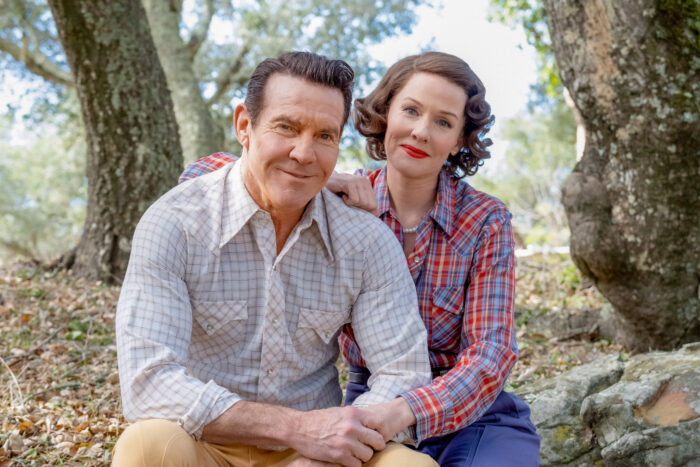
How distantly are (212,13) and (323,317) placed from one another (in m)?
13.8

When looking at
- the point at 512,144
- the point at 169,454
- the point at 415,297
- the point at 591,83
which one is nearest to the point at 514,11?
the point at 591,83

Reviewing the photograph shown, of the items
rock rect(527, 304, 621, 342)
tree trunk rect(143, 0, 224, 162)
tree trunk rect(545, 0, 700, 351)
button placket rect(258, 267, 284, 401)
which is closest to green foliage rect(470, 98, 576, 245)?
tree trunk rect(143, 0, 224, 162)

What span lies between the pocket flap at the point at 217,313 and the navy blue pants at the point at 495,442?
93cm

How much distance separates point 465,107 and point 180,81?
28.5 feet

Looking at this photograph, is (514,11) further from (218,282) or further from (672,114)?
(218,282)

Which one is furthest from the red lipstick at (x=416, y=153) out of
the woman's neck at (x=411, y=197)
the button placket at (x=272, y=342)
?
the button placket at (x=272, y=342)

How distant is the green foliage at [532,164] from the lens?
25781 millimetres

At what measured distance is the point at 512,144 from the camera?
36.6m

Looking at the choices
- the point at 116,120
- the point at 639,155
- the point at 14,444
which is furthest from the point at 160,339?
the point at 116,120

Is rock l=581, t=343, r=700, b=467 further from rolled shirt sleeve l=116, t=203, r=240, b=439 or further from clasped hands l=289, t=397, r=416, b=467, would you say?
rolled shirt sleeve l=116, t=203, r=240, b=439

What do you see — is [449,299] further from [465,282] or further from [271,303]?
[271,303]

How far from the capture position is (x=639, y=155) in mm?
4461

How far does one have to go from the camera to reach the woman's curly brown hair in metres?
2.90

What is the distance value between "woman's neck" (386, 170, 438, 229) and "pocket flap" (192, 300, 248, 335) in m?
0.86
